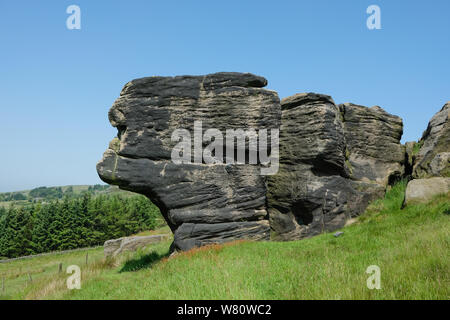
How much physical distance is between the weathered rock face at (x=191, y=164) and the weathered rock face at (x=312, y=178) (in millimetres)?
1529

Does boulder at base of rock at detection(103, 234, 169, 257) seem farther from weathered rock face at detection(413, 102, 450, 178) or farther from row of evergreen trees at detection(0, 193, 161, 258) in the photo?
row of evergreen trees at detection(0, 193, 161, 258)

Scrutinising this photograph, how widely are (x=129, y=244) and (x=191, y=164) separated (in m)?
21.2

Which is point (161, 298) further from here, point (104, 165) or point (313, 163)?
point (313, 163)

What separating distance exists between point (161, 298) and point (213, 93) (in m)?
12.7

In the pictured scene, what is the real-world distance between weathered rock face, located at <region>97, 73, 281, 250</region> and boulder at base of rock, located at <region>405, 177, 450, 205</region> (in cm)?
832

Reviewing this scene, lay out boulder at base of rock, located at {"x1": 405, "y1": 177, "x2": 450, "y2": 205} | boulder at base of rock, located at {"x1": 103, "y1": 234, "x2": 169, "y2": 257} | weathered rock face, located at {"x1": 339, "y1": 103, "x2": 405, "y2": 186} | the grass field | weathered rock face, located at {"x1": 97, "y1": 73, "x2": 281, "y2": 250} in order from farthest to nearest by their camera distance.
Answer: boulder at base of rock, located at {"x1": 103, "y1": 234, "x2": 169, "y2": 257} < weathered rock face, located at {"x1": 339, "y1": 103, "x2": 405, "y2": 186} < weathered rock face, located at {"x1": 97, "y1": 73, "x2": 281, "y2": 250} < boulder at base of rock, located at {"x1": 405, "y1": 177, "x2": 450, "y2": 205} < the grass field

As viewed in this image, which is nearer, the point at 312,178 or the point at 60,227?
the point at 312,178

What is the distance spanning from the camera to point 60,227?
69.9 m

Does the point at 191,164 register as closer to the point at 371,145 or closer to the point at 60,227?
the point at 371,145

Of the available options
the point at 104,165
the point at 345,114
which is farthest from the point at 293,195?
the point at 104,165

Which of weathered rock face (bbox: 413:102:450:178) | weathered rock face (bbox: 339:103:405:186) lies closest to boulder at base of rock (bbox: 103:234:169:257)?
weathered rock face (bbox: 339:103:405:186)

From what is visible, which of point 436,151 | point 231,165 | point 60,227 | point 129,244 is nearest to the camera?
point 231,165

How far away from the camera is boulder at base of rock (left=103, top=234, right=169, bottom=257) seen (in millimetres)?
34250

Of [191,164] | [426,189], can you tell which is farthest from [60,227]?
[426,189]
